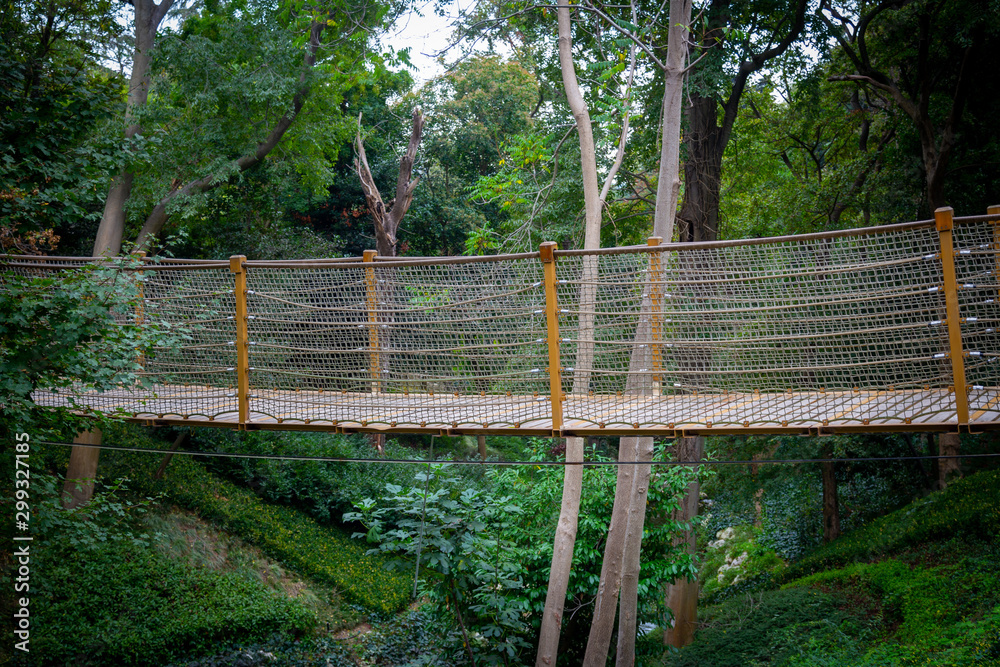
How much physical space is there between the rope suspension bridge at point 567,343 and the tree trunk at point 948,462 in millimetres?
5000

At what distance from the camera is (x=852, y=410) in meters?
3.13

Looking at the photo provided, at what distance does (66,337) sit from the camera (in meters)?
3.25

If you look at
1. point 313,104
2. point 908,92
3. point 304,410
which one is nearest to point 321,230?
point 313,104

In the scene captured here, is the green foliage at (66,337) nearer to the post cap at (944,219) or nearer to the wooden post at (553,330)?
the wooden post at (553,330)

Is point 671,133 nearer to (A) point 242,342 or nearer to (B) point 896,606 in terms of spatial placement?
(A) point 242,342

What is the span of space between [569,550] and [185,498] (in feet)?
16.9

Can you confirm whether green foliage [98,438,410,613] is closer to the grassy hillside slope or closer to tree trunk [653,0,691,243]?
the grassy hillside slope

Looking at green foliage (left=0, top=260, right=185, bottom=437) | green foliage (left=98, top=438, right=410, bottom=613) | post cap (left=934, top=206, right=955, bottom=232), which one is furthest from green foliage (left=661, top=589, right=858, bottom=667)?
green foliage (left=0, top=260, right=185, bottom=437)

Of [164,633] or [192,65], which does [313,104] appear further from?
[164,633]

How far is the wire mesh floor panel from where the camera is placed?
3.00 meters

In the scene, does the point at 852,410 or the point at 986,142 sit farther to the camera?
the point at 986,142

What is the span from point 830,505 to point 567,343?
851cm

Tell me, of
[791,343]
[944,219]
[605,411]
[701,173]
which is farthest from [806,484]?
[944,219]

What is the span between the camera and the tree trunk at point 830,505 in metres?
10.2
